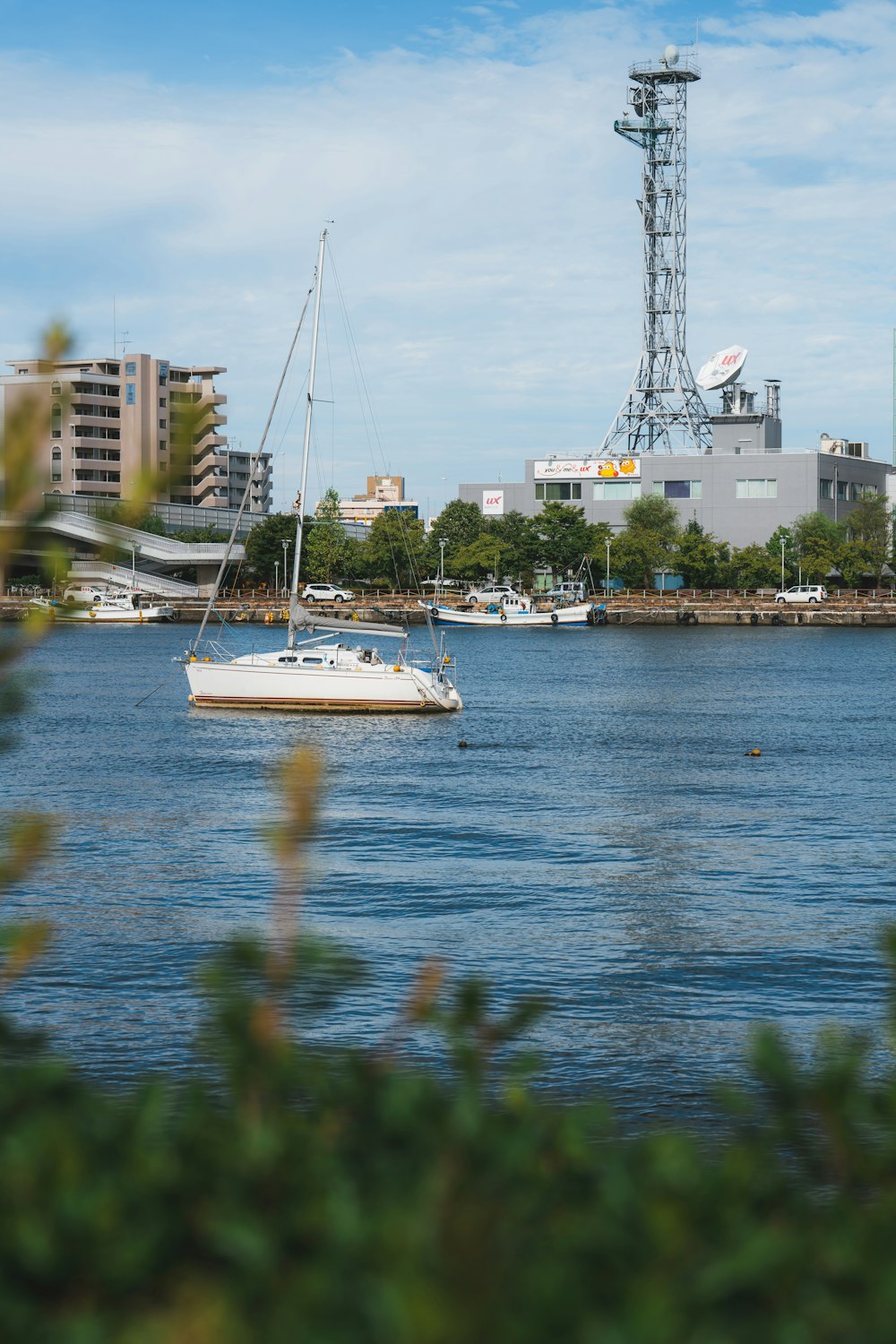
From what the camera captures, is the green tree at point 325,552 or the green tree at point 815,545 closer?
the green tree at point 815,545

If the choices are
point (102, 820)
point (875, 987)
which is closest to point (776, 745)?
point (102, 820)

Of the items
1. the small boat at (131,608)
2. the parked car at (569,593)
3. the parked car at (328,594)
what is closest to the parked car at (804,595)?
the parked car at (569,593)

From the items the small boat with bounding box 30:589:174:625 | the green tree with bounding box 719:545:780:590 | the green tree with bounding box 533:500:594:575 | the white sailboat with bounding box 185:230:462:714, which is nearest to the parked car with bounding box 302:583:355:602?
the small boat with bounding box 30:589:174:625

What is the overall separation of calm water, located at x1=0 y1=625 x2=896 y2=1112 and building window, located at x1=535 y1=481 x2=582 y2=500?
4006 inches

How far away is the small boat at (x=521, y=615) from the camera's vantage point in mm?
135500

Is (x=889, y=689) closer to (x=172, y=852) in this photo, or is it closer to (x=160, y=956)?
(x=172, y=852)

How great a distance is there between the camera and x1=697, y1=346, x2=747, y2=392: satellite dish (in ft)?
531

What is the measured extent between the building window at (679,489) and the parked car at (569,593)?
13743 millimetres

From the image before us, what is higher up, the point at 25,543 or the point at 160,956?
the point at 25,543

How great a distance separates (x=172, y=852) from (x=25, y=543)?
77.9 feet

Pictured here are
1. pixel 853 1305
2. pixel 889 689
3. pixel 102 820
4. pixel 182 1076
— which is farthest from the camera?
pixel 889 689

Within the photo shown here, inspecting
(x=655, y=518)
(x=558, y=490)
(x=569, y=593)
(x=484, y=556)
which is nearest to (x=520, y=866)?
(x=569, y=593)

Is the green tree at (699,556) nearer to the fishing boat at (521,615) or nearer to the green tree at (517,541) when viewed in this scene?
the fishing boat at (521,615)

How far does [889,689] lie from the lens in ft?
223
